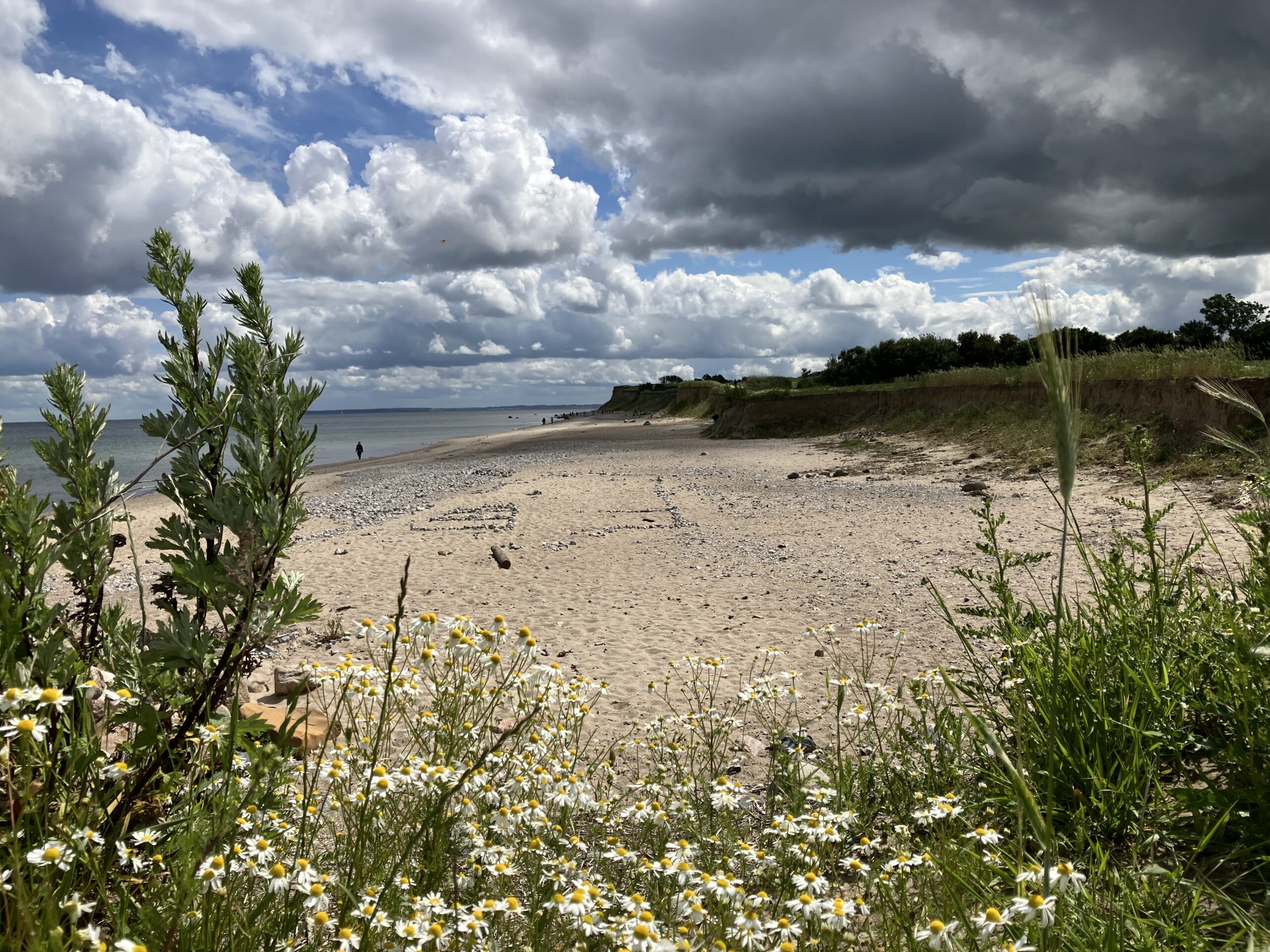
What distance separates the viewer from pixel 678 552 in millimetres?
11766

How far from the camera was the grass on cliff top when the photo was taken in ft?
49.5

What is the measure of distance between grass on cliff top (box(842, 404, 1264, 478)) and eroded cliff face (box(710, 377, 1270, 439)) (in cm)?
35

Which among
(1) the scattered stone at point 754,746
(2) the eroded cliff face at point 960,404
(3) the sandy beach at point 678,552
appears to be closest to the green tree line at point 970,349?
(2) the eroded cliff face at point 960,404

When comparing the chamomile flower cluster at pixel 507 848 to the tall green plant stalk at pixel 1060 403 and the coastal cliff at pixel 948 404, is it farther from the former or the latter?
the coastal cliff at pixel 948 404

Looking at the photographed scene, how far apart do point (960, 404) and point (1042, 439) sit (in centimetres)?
795

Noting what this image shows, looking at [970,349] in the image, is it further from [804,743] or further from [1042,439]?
[804,743]

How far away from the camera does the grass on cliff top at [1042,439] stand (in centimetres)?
1508

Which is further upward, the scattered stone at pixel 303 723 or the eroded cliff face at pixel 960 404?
the eroded cliff face at pixel 960 404

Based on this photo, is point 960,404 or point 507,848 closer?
point 507,848

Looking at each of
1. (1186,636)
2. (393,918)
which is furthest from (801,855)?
(1186,636)

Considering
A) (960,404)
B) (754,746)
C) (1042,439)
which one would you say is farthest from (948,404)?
(754,746)

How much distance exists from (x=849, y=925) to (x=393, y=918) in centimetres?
131

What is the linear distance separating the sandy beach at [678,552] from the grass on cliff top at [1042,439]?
2.86 feet

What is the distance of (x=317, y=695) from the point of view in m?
5.21
